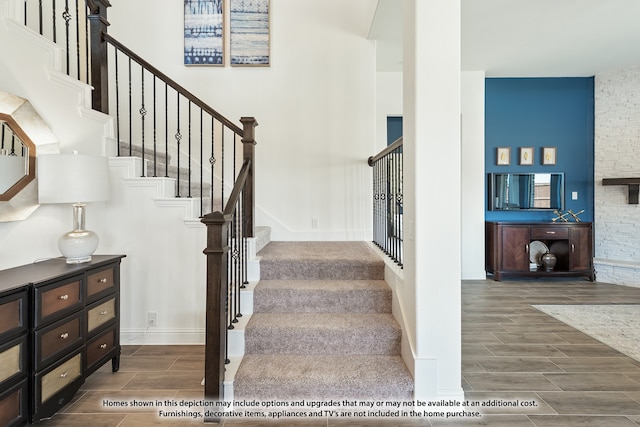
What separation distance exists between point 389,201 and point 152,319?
7.84 ft

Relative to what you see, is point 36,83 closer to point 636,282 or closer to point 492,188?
point 492,188

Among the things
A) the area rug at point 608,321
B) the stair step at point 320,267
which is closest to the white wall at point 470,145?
the area rug at point 608,321

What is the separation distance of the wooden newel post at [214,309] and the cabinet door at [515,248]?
4522 millimetres

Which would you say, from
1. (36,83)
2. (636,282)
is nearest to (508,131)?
(636,282)

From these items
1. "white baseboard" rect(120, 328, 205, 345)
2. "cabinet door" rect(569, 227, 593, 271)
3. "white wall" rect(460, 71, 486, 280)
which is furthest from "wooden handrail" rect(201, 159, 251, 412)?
"cabinet door" rect(569, 227, 593, 271)

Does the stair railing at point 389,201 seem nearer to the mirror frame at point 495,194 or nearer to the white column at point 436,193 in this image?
the white column at point 436,193

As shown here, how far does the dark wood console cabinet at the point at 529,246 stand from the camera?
4957mm

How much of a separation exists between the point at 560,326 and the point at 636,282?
281 centimetres

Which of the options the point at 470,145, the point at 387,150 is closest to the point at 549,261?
the point at 470,145

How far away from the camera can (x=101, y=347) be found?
227cm

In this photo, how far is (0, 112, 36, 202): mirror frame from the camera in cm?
210

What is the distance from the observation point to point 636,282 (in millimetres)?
4883

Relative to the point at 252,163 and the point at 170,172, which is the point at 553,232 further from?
the point at 170,172

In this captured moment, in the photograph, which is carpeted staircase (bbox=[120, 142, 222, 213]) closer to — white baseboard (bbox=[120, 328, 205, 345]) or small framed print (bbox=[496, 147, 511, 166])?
white baseboard (bbox=[120, 328, 205, 345])
